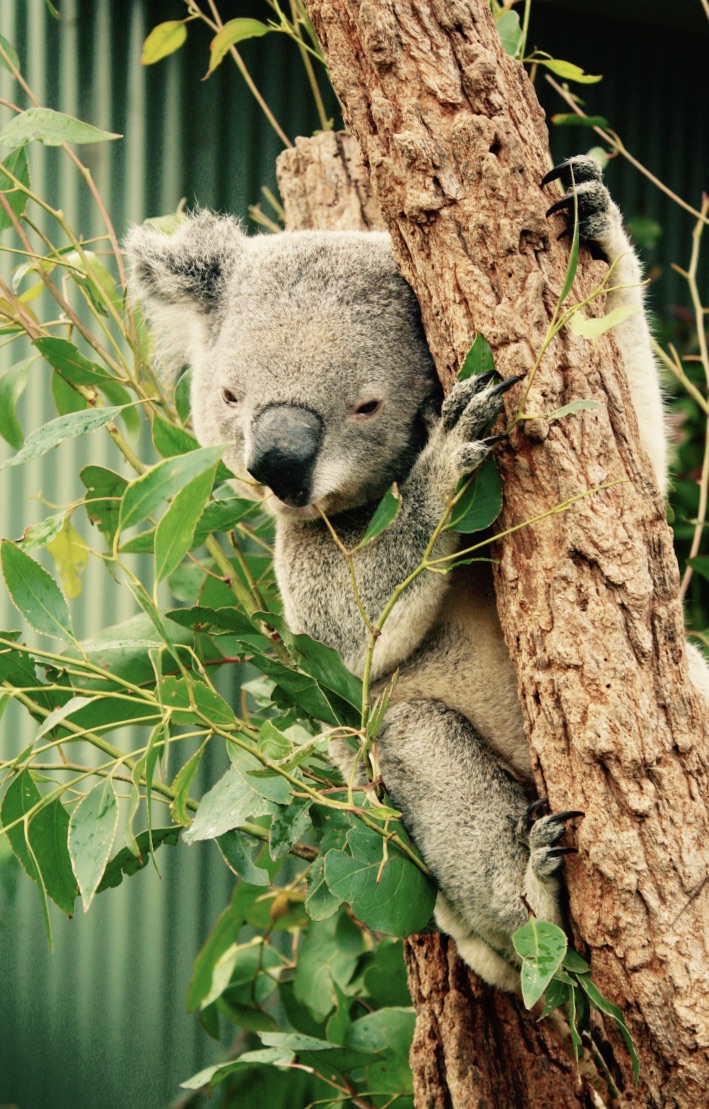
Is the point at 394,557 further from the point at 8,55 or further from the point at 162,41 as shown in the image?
the point at 162,41

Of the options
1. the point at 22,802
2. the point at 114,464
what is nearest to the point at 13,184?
the point at 22,802

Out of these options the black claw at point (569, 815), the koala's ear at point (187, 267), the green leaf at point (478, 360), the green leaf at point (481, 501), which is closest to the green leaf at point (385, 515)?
the green leaf at point (481, 501)

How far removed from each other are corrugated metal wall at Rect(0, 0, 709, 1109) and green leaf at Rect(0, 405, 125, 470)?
227 cm

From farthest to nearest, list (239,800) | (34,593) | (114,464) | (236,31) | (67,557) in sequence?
(114,464), (236,31), (67,557), (239,800), (34,593)

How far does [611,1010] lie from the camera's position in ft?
4.79

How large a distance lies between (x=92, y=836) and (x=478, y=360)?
79cm

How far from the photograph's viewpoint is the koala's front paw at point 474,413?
150cm

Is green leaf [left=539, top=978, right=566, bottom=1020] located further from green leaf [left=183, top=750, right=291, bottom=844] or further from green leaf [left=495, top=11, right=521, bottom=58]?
green leaf [left=495, top=11, right=521, bottom=58]

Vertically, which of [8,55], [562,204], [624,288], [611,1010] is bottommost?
[611,1010]

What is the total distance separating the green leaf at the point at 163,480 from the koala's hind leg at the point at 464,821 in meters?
0.81

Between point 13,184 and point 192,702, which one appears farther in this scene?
point 13,184

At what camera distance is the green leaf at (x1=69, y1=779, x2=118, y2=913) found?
128cm

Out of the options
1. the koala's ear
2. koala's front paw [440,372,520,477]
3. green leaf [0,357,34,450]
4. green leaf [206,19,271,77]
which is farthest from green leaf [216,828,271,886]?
green leaf [206,19,271,77]

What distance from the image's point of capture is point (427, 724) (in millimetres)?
1859
